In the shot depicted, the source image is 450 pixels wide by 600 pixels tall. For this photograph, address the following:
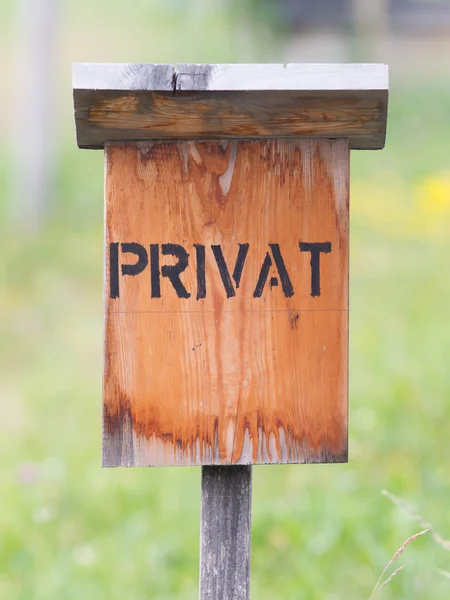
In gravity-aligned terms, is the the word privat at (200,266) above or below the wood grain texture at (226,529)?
above

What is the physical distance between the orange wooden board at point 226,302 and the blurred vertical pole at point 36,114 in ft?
22.9

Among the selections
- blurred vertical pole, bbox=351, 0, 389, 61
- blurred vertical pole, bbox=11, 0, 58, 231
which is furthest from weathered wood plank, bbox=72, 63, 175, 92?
blurred vertical pole, bbox=351, 0, 389, 61

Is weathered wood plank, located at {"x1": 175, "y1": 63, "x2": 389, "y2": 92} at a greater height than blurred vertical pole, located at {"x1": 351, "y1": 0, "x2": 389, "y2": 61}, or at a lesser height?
lesser

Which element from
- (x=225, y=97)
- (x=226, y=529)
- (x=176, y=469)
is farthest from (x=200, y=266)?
(x=176, y=469)

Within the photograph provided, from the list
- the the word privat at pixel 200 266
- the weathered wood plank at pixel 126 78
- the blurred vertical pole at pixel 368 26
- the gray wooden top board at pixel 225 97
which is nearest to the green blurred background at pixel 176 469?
the the word privat at pixel 200 266

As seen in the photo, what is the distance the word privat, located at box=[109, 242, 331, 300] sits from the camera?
176 centimetres

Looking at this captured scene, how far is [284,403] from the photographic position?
1796mm

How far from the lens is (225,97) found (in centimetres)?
160

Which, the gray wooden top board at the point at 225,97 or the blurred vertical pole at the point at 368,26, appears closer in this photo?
the gray wooden top board at the point at 225,97

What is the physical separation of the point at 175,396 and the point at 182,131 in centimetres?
51

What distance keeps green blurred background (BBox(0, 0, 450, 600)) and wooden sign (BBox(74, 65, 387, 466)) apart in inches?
42.6

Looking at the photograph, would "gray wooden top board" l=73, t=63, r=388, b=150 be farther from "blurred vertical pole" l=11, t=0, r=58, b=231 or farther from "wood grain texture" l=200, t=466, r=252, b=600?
"blurred vertical pole" l=11, t=0, r=58, b=231

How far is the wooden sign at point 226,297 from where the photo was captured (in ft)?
5.79

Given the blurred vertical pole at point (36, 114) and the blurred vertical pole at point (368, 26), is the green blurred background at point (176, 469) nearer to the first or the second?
the blurred vertical pole at point (36, 114)
